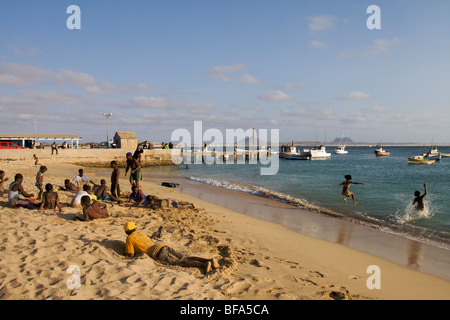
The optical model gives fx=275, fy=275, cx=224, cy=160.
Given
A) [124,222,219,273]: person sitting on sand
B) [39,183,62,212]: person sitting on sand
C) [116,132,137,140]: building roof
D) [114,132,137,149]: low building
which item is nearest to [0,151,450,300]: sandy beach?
[124,222,219,273]: person sitting on sand

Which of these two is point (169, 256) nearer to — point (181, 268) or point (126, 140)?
point (181, 268)

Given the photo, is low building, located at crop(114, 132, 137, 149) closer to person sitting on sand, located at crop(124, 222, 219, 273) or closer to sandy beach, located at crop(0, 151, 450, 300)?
sandy beach, located at crop(0, 151, 450, 300)

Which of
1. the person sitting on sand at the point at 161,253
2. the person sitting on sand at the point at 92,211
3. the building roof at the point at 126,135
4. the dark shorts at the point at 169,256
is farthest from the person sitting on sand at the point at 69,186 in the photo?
the building roof at the point at 126,135

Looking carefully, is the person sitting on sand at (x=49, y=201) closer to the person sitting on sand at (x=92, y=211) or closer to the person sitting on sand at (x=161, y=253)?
the person sitting on sand at (x=92, y=211)

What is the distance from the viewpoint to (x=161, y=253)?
541 centimetres

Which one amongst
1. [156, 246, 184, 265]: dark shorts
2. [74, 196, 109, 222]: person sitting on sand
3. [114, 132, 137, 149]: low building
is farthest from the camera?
Answer: [114, 132, 137, 149]: low building

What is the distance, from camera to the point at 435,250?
829cm

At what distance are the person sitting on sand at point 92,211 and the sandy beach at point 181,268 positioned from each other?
181mm

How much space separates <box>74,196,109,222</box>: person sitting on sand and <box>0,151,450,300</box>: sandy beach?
0.18 meters

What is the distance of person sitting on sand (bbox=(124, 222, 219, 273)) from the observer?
202 inches

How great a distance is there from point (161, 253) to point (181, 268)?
58 centimetres

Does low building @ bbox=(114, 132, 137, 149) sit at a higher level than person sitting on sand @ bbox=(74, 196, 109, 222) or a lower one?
higher

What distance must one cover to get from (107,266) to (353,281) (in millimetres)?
4783
